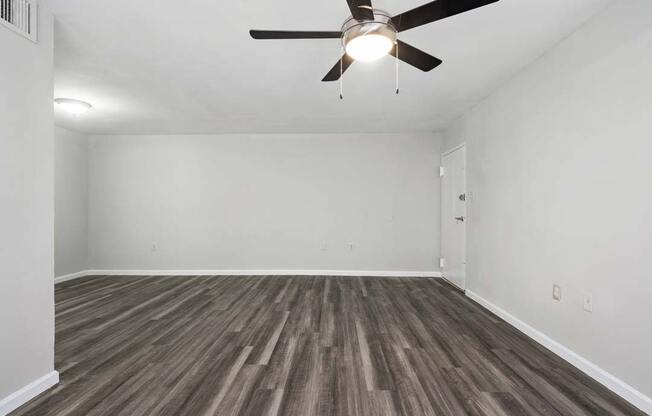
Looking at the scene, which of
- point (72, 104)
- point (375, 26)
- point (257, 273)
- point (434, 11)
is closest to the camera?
point (434, 11)

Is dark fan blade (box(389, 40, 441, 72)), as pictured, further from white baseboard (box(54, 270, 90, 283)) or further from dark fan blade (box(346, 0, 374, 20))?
white baseboard (box(54, 270, 90, 283))

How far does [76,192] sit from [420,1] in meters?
5.83

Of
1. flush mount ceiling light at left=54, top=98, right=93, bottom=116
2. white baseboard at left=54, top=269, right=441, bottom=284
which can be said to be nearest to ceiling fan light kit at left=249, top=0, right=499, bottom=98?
flush mount ceiling light at left=54, top=98, right=93, bottom=116

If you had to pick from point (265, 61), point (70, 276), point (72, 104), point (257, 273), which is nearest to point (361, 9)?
point (265, 61)

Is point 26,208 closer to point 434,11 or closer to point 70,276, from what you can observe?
point 434,11

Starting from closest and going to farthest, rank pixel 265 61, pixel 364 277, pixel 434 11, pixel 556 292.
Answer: pixel 434 11 → pixel 556 292 → pixel 265 61 → pixel 364 277

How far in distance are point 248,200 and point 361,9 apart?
4.15 meters

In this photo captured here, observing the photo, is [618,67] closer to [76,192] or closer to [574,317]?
[574,317]

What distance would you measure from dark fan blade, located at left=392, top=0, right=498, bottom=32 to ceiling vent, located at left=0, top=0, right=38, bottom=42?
6.93 ft

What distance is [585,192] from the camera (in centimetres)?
212

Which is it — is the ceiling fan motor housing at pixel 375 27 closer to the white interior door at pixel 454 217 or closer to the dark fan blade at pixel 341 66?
the dark fan blade at pixel 341 66

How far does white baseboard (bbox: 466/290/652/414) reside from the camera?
171cm

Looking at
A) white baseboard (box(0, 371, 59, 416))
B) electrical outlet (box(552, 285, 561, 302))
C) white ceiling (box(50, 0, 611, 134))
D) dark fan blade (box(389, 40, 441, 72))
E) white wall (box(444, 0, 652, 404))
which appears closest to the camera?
white baseboard (box(0, 371, 59, 416))

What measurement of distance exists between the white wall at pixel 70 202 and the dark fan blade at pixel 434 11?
550cm
